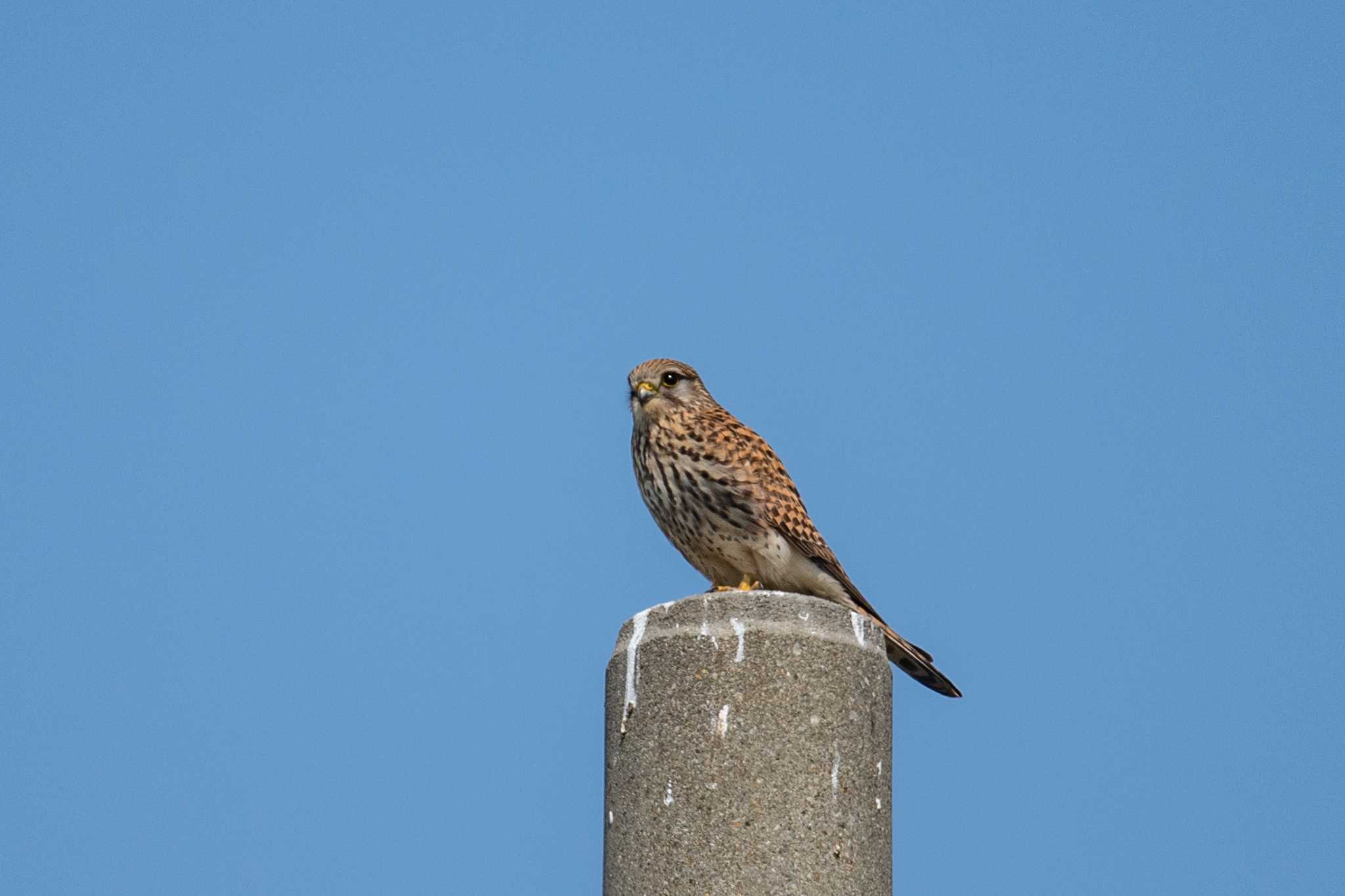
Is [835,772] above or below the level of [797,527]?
below

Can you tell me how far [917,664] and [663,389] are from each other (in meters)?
1.92

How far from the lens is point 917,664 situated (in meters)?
6.35

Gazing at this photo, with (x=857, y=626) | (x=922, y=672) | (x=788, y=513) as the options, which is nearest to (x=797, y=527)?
(x=788, y=513)

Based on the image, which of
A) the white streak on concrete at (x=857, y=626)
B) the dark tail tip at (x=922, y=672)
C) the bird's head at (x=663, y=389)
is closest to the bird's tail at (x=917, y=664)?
the dark tail tip at (x=922, y=672)

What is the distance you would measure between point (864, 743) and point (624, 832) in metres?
0.74

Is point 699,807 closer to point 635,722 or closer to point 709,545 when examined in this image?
point 635,722

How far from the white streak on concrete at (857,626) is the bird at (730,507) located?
141 centimetres

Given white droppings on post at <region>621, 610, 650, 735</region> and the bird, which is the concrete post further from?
the bird

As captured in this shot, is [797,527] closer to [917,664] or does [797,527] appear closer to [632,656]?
[917,664]

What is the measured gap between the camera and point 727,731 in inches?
199

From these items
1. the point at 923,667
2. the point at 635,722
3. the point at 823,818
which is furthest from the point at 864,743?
the point at 923,667

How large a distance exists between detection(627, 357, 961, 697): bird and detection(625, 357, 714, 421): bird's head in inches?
0.8

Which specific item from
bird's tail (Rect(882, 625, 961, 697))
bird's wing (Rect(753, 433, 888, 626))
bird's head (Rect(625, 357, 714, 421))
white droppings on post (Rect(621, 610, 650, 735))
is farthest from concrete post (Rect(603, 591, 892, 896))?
bird's head (Rect(625, 357, 714, 421))

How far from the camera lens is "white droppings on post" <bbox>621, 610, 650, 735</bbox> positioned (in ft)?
17.2
